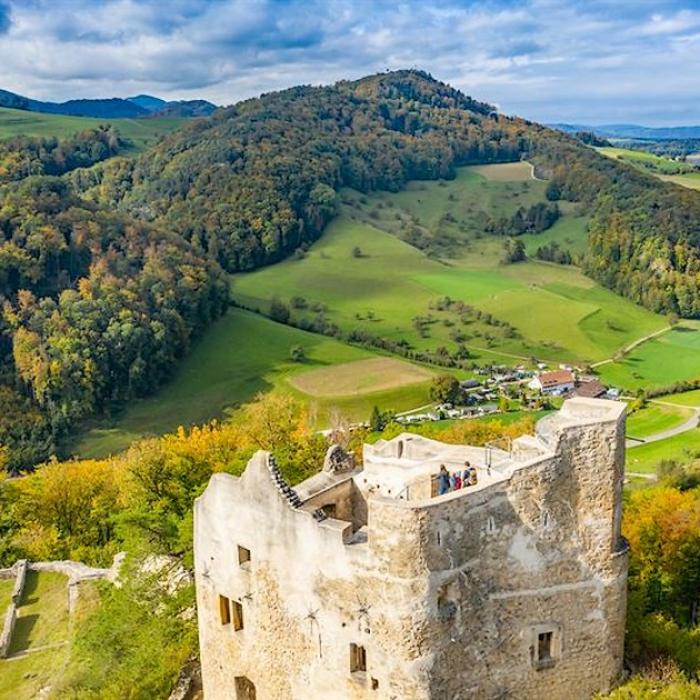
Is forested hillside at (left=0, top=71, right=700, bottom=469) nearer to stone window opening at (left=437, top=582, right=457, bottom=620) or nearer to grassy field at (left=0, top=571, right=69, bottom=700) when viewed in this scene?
grassy field at (left=0, top=571, right=69, bottom=700)

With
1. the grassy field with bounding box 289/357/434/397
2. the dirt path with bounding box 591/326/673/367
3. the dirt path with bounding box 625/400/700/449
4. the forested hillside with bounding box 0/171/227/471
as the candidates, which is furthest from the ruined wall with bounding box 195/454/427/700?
the dirt path with bounding box 591/326/673/367

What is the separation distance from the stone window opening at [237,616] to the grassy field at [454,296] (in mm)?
102888

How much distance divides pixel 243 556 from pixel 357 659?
4.59 meters

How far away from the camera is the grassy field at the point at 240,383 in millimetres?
97562

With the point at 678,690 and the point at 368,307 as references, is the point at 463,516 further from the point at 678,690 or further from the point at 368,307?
the point at 368,307

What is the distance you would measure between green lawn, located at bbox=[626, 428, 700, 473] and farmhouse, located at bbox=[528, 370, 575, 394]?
19.8m

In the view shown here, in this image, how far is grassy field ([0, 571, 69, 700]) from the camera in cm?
3688

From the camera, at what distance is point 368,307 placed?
14450 cm

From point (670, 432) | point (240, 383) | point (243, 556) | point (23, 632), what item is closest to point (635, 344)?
point (670, 432)

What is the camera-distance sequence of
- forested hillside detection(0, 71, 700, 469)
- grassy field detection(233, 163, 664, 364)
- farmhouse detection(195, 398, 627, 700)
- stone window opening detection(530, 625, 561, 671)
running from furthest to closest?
grassy field detection(233, 163, 664, 364), forested hillside detection(0, 71, 700, 469), stone window opening detection(530, 625, 561, 671), farmhouse detection(195, 398, 627, 700)

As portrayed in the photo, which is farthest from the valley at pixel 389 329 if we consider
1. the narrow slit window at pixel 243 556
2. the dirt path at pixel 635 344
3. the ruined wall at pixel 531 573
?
the ruined wall at pixel 531 573

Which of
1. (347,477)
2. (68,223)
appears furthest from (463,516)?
(68,223)

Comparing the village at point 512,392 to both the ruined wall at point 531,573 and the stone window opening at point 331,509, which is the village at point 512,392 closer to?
the stone window opening at point 331,509

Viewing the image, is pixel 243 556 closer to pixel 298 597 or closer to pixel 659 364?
pixel 298 597
